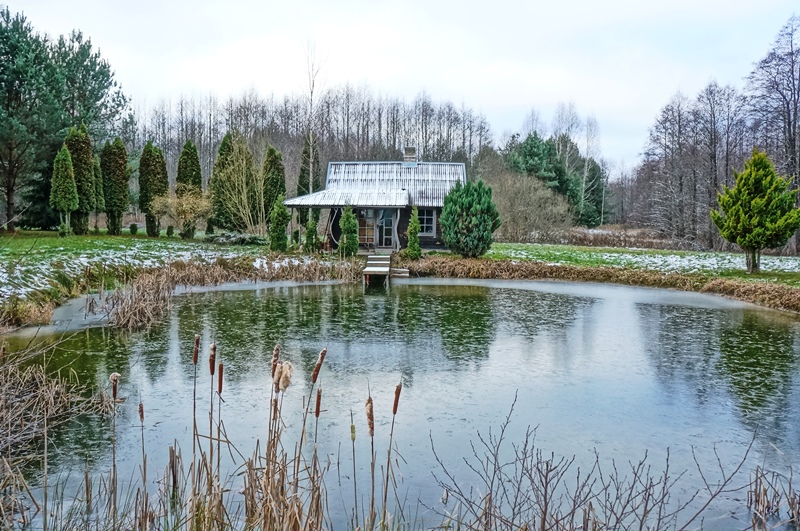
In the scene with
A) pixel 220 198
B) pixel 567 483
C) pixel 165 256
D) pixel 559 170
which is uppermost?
pixel 559 170

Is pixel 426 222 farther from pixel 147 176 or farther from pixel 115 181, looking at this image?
pixel 115 181

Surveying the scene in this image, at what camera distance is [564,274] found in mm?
19359

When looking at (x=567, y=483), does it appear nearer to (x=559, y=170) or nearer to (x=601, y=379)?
(x=601, y=379)

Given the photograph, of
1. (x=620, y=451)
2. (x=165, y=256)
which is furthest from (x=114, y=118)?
(x=620, y=451)

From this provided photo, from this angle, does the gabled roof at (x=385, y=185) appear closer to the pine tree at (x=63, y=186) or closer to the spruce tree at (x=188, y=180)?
the spruce tree at (x=188, y=180)

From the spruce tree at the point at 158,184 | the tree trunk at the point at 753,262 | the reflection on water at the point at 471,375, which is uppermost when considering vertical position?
the spruce tree at the point at 158,184

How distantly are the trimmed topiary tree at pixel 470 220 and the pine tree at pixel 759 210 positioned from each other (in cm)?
684

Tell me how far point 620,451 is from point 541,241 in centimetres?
2634

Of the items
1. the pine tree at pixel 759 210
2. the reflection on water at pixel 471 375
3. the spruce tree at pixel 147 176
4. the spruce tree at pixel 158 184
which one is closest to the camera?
the reflection on water at pixel 471 375

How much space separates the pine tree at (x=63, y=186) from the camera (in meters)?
21.4

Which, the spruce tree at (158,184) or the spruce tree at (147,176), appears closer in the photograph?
the spruce tree at (158,184)

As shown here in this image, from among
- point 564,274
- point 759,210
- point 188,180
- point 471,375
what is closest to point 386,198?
point 564,274

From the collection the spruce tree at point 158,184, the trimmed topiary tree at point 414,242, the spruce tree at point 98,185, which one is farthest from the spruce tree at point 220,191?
the trimmed topiary tree at point 414,242

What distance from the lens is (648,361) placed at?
27.5 feet
